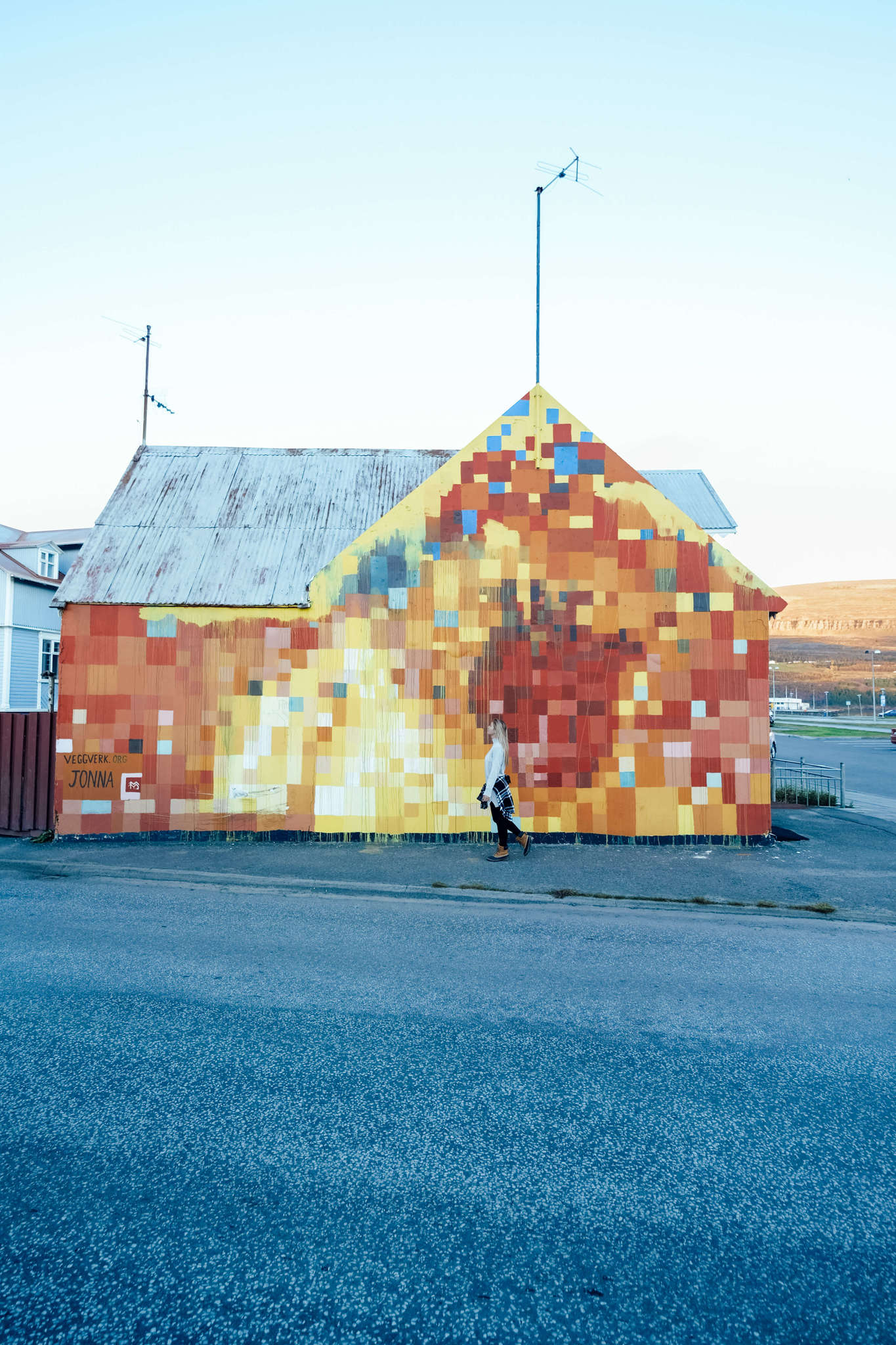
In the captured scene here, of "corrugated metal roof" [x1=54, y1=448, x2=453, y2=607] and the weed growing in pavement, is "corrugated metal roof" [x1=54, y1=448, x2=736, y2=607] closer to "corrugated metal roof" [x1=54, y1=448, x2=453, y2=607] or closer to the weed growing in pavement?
"corrugated metal roof" [x1=54, y1=448, x2=453, y2=607]

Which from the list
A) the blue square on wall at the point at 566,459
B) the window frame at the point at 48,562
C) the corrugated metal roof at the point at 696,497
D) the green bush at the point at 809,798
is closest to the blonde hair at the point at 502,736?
the blue square on wall at the point at 566,459

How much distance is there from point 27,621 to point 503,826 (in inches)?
1109

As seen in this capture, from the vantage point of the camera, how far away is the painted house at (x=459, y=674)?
38.3ft

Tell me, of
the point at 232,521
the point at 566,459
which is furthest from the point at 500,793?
the point at 232,521

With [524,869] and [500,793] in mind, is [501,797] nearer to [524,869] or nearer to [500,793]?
[500,793]

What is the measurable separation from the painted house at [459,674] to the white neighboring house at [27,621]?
19211 mm

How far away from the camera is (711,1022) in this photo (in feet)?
16.6

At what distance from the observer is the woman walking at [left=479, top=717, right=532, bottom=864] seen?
10.4 m

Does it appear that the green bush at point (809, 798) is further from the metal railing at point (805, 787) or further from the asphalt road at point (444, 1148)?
the asphalt road at point (444, 1148)

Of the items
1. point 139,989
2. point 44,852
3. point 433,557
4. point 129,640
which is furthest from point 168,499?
point 139,989

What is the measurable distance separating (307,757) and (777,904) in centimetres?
702

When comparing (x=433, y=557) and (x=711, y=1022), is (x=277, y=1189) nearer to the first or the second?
(x=711, y=1022)

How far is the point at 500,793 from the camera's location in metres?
10.5

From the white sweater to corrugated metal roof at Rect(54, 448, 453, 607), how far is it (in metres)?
4.19
